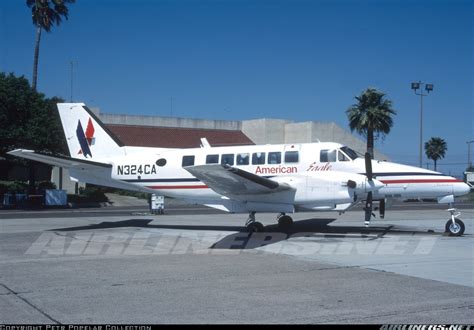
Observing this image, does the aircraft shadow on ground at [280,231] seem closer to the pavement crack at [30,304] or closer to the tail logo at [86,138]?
the tail logo at [86,138]

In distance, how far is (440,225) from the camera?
21.2 metres

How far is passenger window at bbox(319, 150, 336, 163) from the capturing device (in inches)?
687

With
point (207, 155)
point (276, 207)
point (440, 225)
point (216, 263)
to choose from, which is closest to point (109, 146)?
point (207, 155)

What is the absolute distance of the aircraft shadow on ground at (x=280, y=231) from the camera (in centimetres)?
1575

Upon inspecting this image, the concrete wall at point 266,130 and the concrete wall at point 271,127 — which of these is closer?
the concrete wall at point 271,127

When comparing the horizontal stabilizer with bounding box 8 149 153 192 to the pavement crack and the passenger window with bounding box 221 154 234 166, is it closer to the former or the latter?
the passenger window with bounding box 221 154 234 166

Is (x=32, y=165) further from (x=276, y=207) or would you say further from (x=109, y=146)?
(x=276, y=207)

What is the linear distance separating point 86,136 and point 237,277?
13.1m

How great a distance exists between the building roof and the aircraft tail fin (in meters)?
29.5

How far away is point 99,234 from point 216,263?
7539 mm

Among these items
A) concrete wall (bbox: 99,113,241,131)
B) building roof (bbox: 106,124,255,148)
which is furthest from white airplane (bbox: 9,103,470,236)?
concrete wall (bbox: 99,113,241,131)

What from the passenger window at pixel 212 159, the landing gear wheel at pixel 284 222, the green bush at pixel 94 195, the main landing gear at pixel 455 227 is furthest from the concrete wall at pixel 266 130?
the main landing gear at pixel 455 227

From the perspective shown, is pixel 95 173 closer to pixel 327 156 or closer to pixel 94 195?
pixel 327 156

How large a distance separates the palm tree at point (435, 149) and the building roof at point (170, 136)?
32.2 metres
